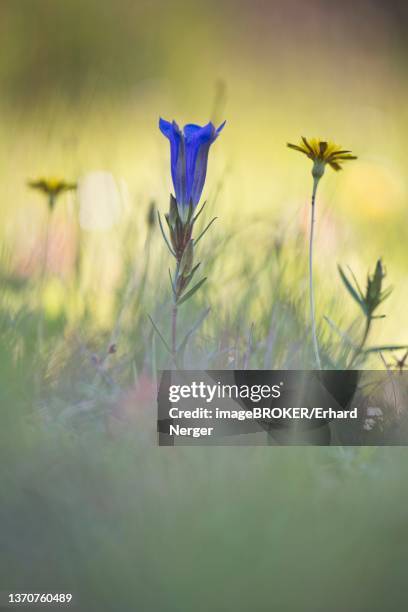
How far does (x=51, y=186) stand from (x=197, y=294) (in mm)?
149

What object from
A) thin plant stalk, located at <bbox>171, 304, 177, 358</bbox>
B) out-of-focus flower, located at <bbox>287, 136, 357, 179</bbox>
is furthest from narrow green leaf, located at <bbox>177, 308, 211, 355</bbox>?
out-of-focus flower, located at <bbox>287, 136, 357, 179</bbox>

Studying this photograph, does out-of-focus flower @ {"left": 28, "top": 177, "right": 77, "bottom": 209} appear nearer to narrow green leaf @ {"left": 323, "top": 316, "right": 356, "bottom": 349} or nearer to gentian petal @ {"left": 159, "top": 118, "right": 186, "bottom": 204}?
gentian petal @ {"left": 159, "top": 118, "right": 186, "bottom": 204}

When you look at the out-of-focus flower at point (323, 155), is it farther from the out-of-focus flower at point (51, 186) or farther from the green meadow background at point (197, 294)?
the out-of-focus flower at point (51, 186)

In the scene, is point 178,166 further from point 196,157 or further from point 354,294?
point 354,294

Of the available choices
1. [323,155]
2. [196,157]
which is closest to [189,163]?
[196,157]

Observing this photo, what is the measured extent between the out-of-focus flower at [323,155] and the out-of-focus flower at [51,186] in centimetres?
19

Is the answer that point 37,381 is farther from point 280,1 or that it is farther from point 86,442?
point 280,1

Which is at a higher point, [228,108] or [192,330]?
[228,108]

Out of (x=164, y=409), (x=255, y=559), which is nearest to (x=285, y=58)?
(x=164, y=409)

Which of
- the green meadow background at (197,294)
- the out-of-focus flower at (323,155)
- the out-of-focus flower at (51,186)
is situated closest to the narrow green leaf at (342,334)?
the green meadow background at (197,294)

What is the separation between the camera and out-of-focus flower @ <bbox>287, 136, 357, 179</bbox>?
0.53m

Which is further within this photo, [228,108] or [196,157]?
[228,108]

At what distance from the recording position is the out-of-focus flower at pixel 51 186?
565mm

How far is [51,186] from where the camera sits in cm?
57
